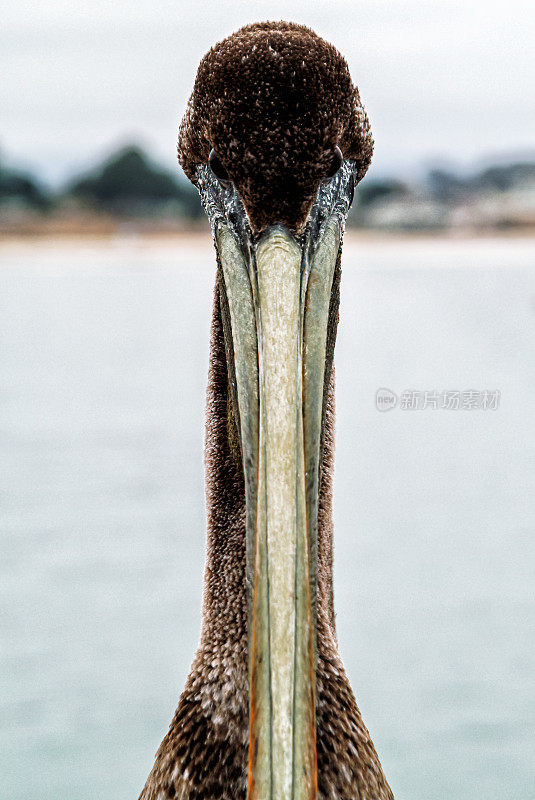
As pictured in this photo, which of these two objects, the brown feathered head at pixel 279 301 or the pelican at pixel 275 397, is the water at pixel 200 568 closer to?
the pelican at pixel 275 397

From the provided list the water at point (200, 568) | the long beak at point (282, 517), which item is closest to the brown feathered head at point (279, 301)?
the long beak at point (282, 517)

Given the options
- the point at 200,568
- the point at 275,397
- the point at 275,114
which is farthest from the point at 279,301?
the point at 200,568

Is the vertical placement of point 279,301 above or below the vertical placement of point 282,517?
above

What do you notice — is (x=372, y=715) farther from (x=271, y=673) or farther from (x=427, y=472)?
(x=427, y=472)

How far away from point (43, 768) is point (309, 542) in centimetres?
368

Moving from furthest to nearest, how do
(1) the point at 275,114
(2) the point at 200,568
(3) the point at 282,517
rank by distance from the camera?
1. (2) the point at 200,568
2. (1) the point at 275,114
3. (3) the point at 282,517

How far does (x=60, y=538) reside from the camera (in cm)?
827

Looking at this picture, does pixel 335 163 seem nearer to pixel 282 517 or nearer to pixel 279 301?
pixel 279 301

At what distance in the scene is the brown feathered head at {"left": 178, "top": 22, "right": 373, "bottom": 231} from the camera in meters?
2.10

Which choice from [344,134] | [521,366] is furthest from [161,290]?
[344,134]

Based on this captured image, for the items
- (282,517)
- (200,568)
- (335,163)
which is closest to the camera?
(282,517)

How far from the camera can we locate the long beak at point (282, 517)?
197cm

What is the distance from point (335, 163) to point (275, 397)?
535mm

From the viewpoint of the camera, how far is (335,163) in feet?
7.32
